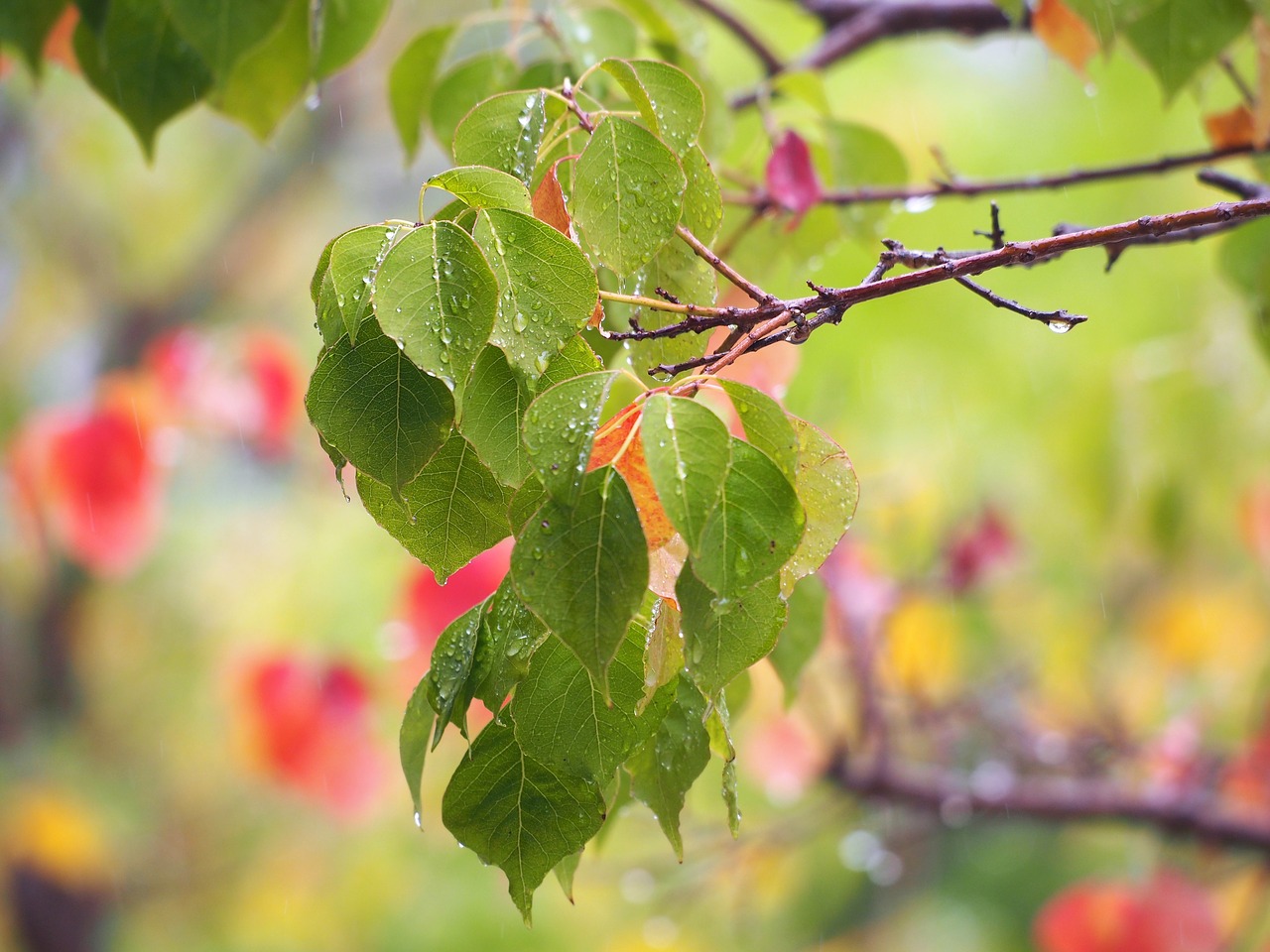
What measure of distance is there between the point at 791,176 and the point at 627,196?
307 mm

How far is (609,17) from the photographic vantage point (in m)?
0.71

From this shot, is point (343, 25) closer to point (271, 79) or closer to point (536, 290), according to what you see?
point (271, 79)

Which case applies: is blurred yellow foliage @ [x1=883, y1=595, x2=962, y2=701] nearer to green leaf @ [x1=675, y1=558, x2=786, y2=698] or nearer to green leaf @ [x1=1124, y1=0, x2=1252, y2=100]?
green leaf @ [x1=1124, y1=0, x2=1252, y2=100]

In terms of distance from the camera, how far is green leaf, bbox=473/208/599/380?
0.36m

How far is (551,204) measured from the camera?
0.44 m

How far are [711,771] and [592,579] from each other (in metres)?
1.85

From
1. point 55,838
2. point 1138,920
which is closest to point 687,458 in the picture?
point 1138,920

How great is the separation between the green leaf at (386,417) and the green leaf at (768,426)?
0.31ft

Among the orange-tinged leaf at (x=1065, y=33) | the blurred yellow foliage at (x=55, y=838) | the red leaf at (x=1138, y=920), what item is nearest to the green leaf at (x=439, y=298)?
the orange-tinged leaf at (x=1065, y=33)

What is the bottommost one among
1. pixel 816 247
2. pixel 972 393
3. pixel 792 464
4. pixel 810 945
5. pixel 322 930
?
pixel 810 945

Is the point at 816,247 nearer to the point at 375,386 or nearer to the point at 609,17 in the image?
the point at 609,17

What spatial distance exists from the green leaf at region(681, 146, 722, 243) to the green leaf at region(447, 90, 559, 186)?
0.06 m

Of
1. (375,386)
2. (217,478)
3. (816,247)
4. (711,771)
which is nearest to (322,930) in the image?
(217,478)

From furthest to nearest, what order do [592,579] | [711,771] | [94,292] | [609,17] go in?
[94,292] → [711,771] → [609,17] → [592,579]
